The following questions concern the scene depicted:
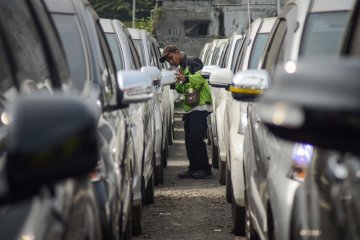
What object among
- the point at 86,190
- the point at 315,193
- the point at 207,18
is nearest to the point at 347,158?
the point at 315,193

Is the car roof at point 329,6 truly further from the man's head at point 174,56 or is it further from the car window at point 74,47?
the man's head at point 174,56

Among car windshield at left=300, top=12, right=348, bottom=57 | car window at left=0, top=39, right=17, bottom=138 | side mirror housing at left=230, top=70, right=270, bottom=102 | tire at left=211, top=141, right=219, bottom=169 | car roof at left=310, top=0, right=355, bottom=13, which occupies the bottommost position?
tire at left=211, top=141, right=219, bottom=169

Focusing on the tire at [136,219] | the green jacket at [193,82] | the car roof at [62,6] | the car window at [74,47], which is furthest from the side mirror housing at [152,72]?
the car window at [74,47]

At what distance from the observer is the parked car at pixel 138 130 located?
838cm

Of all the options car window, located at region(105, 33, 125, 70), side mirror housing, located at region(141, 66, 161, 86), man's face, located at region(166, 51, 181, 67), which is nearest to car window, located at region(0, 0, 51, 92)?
side mirror housing, located at region(141, 66, 161, 86)

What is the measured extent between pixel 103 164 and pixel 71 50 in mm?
963

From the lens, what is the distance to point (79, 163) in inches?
82.8

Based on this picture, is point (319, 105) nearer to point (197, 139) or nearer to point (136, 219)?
point (136, 219)

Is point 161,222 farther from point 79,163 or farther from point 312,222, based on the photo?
point 79,163

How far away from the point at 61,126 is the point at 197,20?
228 feet

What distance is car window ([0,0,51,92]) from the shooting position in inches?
170

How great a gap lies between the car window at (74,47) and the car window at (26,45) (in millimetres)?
487

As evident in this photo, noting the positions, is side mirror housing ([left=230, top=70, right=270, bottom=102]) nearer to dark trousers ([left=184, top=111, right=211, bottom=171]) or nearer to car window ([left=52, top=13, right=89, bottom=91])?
car window ([left=52, top=13, right=89, bottom=91])

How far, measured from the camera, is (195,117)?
14047mm
